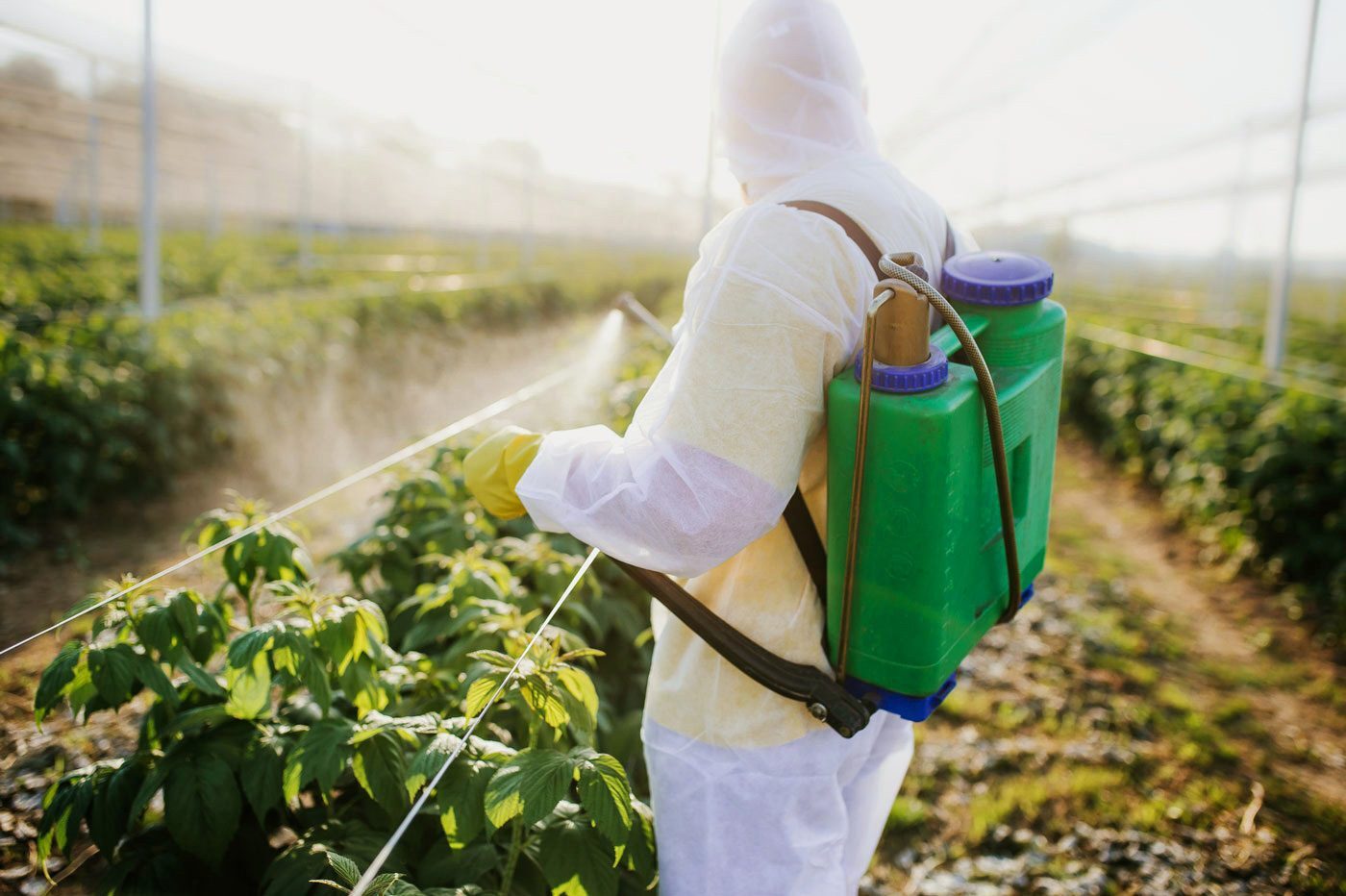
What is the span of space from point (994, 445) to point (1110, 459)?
23.7 feet

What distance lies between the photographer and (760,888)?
4.74 ft

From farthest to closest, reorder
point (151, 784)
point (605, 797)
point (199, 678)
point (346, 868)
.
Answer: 1. point (199, 678)
2. point (151, 784)
3. point (605, 797)
4. point (346, 868)

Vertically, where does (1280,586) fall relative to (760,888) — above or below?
below

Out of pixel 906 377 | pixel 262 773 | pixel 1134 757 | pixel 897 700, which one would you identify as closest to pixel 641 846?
pixel 897 700

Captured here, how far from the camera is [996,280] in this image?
1.44 m

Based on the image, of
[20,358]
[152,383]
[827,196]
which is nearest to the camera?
[827,196]

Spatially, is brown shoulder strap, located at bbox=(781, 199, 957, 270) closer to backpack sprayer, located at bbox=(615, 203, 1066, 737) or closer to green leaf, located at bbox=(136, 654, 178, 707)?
backpack sprayer, located at bbox=(615, 203, 1066, 737)

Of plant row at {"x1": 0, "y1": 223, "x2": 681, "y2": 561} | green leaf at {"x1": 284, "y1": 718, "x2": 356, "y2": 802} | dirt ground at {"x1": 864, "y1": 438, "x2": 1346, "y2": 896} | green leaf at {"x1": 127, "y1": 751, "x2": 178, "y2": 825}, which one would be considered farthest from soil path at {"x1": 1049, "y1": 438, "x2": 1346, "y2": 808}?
plant row at {"x1": 0, "y1": 223, "x2": 681, "y2": 561}

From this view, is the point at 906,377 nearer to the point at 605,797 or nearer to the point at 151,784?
the point at 605,797

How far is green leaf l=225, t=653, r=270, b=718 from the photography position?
4.87ft

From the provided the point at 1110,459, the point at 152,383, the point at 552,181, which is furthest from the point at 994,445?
the point at 552,181

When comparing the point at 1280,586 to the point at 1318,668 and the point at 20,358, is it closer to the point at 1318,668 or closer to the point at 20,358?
the point at 1318,668

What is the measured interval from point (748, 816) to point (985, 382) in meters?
0.77

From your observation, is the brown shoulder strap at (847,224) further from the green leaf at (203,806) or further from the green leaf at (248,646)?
the green leaf at (203,806)
